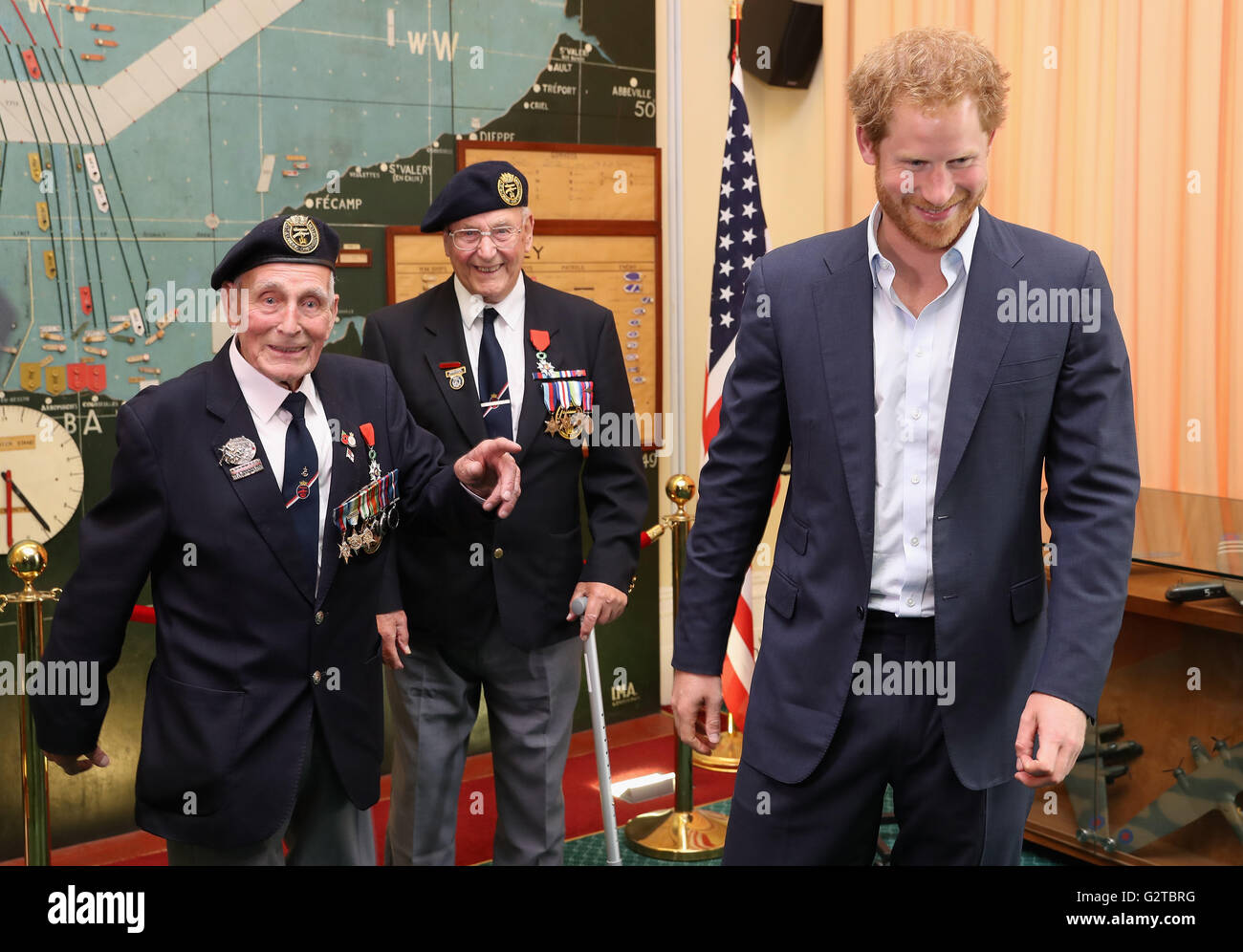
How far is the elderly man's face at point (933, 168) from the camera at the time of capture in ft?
5.74

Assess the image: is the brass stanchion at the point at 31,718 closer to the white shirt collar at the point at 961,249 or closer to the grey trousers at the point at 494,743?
the grey trousers at the point at 494,743

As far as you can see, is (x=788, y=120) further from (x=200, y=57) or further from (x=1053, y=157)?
(x=200, y=57)

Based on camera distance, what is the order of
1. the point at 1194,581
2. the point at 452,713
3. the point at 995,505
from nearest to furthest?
the point at 995,505, the point at 452,713, the point at 1194,581

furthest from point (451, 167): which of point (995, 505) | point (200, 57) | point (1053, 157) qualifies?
point (995, 505)

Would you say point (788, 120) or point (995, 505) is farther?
point (788, 120)

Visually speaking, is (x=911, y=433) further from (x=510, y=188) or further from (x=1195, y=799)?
(x=1195, y=799)

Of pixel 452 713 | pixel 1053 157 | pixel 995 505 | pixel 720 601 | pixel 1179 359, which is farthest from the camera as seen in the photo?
pixel 1053 157

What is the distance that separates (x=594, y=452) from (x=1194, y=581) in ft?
4.98

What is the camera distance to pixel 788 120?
504 cm

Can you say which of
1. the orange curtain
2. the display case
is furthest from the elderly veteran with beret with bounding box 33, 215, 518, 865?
the orange curtain

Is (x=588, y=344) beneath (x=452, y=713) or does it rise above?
above

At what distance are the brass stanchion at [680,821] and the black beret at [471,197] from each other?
1143 mm

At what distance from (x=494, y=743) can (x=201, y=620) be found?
1074mm

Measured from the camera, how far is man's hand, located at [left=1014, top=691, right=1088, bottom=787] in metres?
1.69
